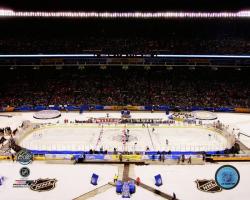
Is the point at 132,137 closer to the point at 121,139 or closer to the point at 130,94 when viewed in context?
the point at 121,139

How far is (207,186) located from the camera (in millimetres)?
21875

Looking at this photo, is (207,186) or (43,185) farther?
(43,185)

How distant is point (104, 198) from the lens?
66.7ft

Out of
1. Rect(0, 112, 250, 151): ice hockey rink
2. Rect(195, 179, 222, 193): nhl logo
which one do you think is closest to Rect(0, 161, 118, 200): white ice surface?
Rect(0, 112, 250, 151): ice hockey rink

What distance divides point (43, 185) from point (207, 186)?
11.3 meters

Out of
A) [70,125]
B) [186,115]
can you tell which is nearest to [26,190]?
[70,125]

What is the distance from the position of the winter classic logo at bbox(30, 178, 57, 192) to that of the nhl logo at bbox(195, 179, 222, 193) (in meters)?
10.0

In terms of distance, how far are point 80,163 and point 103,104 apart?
20.6 m

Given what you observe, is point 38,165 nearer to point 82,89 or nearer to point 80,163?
point 80,163

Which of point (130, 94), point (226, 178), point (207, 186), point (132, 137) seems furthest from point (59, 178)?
point (130, 94)

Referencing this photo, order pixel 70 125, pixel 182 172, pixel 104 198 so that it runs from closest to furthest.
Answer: pixel 104 198 → pixel 182 172 → pixel 70 125

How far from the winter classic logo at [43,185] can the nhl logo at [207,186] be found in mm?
10005

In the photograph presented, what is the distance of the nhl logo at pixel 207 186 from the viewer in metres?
21.4

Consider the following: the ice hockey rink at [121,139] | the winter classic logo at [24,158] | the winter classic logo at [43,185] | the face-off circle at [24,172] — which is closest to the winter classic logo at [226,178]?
the winter classic logo at [43,185]
